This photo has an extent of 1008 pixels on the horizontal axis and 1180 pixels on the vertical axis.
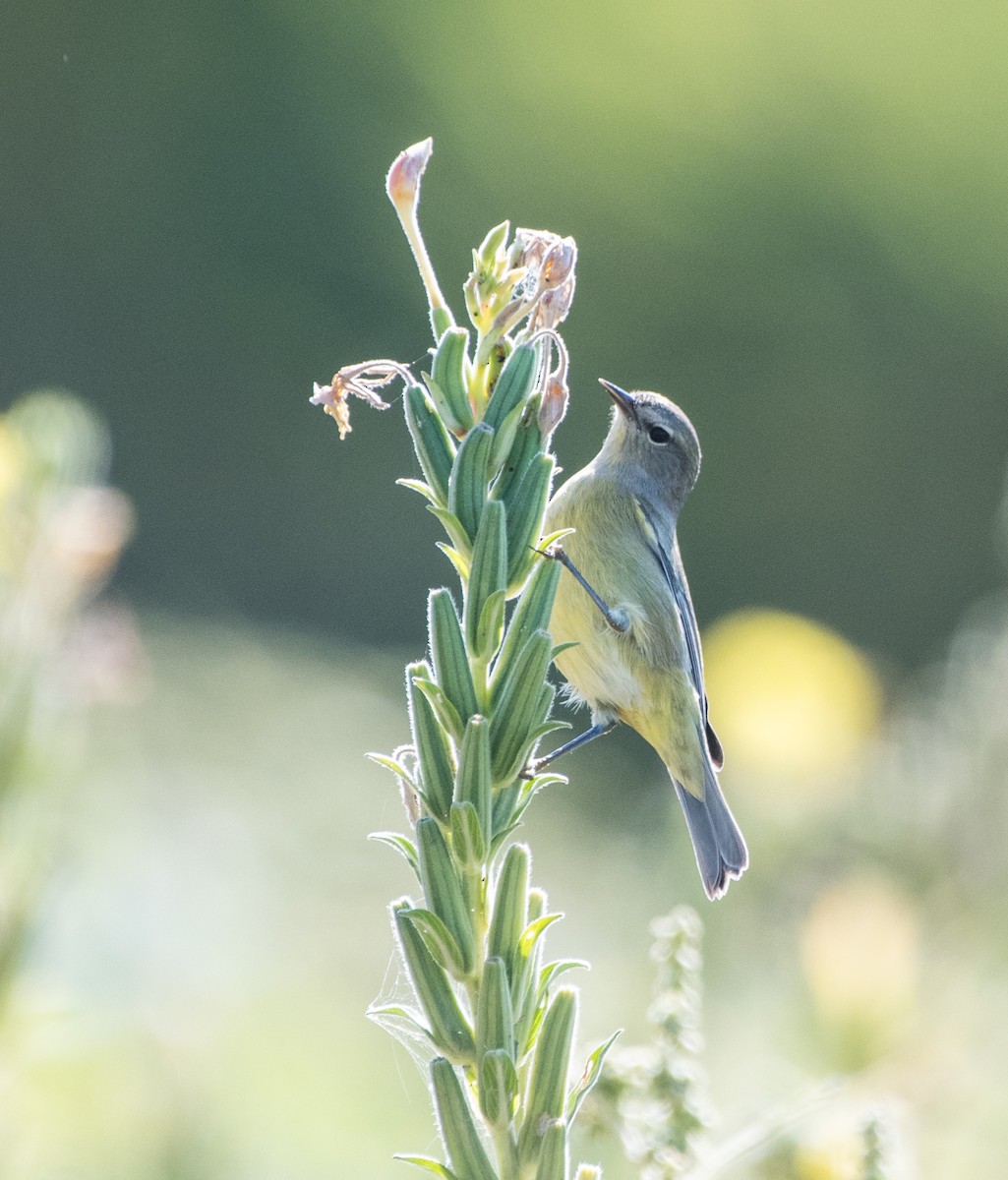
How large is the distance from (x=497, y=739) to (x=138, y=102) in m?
10.5

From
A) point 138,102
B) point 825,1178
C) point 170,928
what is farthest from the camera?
point 138,102

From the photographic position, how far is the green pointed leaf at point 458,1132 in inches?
37.6

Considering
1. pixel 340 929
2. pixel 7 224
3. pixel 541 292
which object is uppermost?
pixel 541 292

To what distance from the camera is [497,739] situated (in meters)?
1.06

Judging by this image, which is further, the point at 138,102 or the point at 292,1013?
the point at 138,102

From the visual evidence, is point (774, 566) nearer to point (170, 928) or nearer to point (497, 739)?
point (170, 928)

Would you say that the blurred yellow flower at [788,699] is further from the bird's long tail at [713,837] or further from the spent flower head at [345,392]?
the spent flower head at [345,392]

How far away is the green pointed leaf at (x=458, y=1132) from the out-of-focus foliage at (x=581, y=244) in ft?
26.9

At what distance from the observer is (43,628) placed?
2.02 metres

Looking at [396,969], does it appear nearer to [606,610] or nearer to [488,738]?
[606,610]

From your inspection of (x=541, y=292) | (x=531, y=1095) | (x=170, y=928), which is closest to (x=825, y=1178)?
(x=531, y=1095)

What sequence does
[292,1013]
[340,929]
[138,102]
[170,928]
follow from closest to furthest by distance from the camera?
[170,928], [292,1013], [340,929], [138,102]

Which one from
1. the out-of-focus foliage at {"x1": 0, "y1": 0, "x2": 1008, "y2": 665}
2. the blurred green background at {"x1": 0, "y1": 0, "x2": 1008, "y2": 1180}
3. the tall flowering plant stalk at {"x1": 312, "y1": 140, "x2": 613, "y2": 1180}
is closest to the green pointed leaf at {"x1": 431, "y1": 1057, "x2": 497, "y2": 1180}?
the tall flowering plant stalk at {"x1": 312, "y1": 140, "x2": 613, "y2": 1180}

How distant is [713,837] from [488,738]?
1409mm
